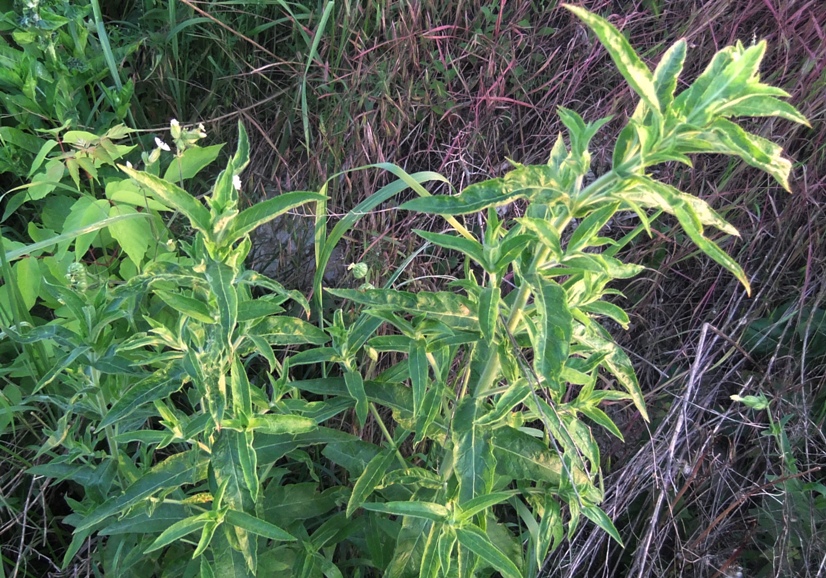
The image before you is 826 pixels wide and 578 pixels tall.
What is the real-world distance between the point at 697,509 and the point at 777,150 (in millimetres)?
1462

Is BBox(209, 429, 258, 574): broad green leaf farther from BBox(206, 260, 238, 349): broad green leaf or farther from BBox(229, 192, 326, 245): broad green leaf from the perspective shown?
BBox(229, 192, 326, 245): broad green leaf

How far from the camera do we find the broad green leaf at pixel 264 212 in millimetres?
1134

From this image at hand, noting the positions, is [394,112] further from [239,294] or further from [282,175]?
[239,294]

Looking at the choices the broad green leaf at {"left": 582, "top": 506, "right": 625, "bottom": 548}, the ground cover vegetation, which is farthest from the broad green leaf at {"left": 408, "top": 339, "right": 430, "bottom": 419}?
the broad green leaf at {"left": 582, "top": 506, "right": 625, "bottom": 548}

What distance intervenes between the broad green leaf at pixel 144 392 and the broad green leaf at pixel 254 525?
0.87 feet

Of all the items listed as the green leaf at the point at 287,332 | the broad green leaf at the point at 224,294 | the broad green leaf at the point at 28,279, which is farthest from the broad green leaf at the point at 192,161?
the broad green leaf at the point at 224,294

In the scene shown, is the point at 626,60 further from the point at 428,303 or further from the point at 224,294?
the point at 224,294

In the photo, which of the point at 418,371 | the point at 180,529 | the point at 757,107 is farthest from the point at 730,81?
the point at 180,529

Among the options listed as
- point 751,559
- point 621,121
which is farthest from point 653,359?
point 621,121

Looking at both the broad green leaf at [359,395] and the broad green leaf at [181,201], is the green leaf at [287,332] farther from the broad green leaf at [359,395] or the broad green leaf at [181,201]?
the broad green leaf at [181,201]

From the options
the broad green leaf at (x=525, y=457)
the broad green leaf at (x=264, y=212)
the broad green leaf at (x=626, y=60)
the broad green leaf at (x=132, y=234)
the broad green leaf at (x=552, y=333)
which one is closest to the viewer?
the broad green leaf at (x=626, y=60)

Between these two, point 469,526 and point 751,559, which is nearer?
point 469,526

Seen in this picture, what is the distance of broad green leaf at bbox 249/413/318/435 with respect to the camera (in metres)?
1.25

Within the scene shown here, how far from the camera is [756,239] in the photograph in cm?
214
